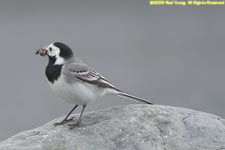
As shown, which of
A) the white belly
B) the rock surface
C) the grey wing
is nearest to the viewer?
the rock surface

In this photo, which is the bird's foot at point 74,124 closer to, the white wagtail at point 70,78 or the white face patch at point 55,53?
the white wagtail at point 70,78

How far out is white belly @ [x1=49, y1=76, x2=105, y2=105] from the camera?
731cm

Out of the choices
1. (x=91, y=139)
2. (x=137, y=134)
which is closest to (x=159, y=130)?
(x=137, y=134)

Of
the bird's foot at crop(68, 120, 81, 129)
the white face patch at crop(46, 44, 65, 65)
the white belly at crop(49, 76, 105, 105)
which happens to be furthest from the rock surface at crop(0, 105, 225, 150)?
the white face patch at crop(46, 44, 65, 65)

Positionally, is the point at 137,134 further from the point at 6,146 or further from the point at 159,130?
the point at 6,146

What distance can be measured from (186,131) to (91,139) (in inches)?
45.6

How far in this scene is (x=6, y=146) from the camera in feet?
22.8

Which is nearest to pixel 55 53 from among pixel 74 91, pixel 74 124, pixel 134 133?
pixel 74 91

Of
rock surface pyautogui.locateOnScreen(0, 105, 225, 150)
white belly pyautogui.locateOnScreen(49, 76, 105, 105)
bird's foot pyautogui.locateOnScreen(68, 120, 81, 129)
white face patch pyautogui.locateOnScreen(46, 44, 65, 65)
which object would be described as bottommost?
rock surface pyautogui.locateOnScreen(0, 105, 225, 150)

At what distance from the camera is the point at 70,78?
7359mm

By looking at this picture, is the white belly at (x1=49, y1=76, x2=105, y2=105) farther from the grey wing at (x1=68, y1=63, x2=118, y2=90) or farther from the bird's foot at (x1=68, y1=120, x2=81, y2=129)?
the bird's foot at (x1=68, y1=120, x2=81, y2=129)

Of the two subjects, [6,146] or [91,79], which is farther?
[91,79]

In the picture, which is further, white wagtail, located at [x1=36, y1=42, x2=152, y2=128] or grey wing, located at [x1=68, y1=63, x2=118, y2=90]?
grey wing, located at [x1=68, y1=63, x2=118, y2=90]

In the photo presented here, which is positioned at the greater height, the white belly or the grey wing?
the grey wing
